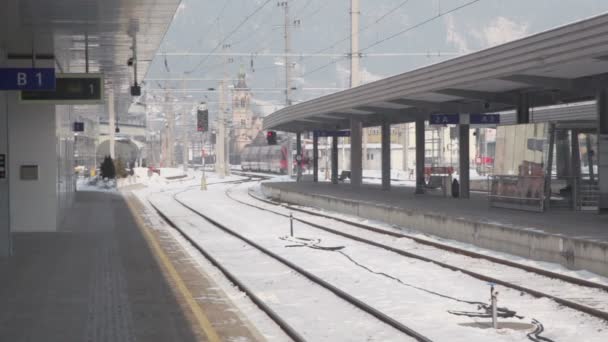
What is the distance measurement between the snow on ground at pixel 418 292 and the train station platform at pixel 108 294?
1.34 metres

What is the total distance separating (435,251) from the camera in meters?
18.6

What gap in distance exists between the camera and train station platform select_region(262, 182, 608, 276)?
1509 cm

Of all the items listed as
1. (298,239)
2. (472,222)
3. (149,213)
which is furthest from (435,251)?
(149,213)

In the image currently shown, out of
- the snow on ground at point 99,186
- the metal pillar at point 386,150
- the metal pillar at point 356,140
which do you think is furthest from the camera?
the snow on ground at point 99,186

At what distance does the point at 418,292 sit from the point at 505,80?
374 inches

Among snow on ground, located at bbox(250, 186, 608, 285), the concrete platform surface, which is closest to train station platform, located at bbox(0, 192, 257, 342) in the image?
snow on ground, located at bbox(250, 186, 608, 285)

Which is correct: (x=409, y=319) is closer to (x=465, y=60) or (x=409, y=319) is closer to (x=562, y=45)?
(x=562, y=45)

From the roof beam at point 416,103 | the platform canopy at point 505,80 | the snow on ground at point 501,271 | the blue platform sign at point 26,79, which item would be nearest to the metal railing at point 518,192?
the platform canopy at point 505,80

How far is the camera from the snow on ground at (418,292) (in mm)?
10102

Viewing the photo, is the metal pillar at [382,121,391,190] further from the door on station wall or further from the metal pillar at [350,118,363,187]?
the door on station wall

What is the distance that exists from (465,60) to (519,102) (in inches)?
153

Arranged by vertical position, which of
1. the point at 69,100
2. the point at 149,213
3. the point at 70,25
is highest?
the point at 70,25

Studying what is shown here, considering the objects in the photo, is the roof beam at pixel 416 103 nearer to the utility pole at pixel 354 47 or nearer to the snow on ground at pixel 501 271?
the snow on ground at pixel 501 271

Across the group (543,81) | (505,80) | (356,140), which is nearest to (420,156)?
(356,140)
